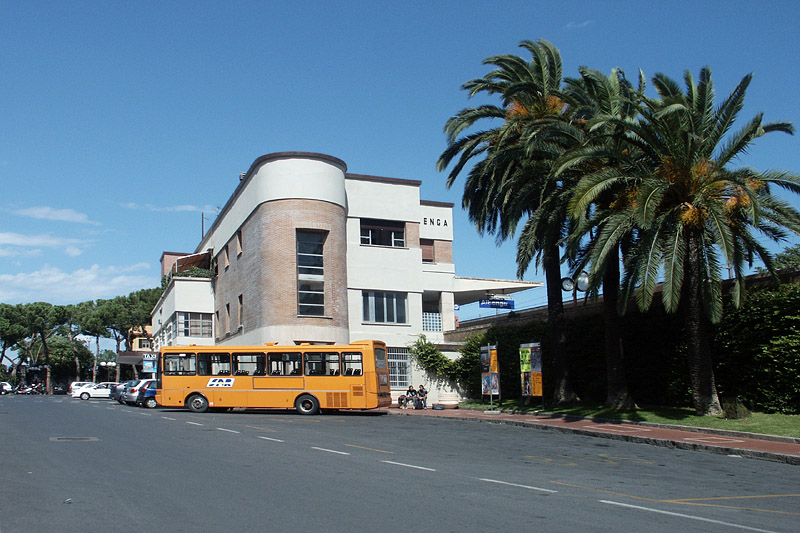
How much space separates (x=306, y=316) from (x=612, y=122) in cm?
2168

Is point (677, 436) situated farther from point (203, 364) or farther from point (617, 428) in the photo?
point (203, 364)

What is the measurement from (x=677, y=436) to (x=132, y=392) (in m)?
32.4

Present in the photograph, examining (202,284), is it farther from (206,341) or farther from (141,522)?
(141,522)

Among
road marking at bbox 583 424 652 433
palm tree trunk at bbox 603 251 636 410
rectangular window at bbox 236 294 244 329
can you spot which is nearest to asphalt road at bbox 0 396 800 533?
road marking at bbox 583 424 652 433

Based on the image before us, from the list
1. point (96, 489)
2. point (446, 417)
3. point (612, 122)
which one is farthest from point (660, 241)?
point (96, 489)

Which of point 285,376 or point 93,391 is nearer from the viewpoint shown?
point 285,376

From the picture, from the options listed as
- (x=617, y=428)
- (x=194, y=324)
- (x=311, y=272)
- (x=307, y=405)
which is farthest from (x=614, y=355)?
(x=194, y=324)

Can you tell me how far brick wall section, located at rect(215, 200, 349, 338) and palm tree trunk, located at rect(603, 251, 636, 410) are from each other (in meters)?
17.9

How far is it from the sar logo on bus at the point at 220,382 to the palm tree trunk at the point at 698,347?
61.4 feet

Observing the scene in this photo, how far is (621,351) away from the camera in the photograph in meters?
25.5

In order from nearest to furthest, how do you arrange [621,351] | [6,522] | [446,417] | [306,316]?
[6,522] → [621,351] → [446,417] → [306,316]

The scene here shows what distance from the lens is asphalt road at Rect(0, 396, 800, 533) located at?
8.33m

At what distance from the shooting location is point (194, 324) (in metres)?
52.0

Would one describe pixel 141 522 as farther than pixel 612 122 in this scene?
No
